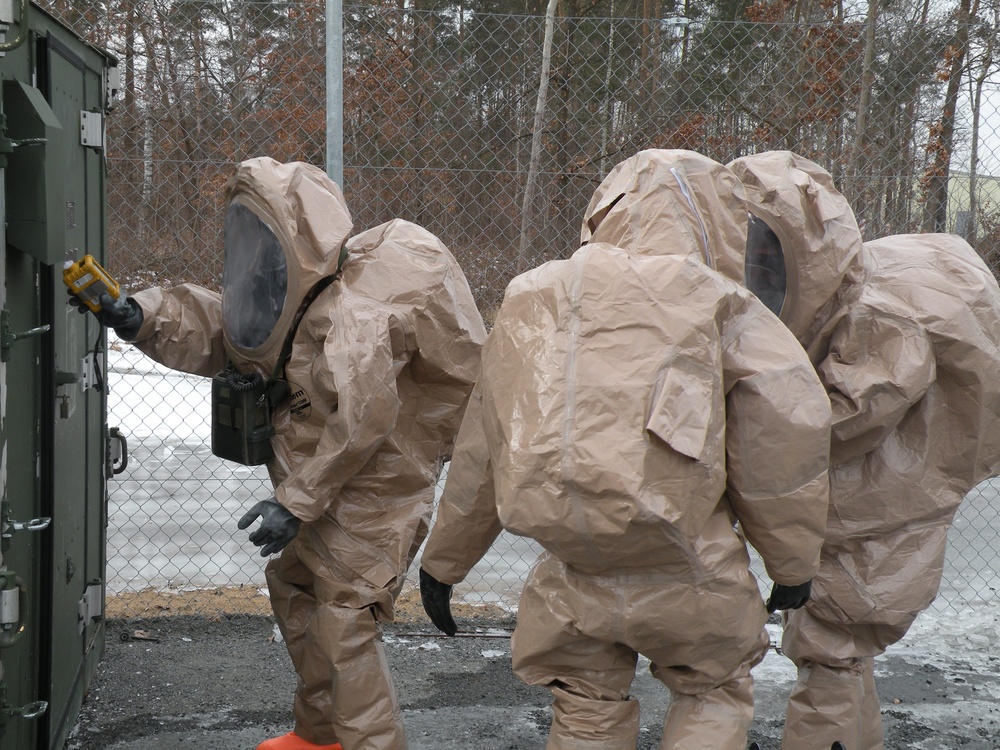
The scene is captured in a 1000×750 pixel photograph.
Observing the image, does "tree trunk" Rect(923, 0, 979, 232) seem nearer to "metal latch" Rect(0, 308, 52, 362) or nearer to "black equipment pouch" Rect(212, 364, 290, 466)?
"black equipment pouch" Rect(212, 364, 290, 466)

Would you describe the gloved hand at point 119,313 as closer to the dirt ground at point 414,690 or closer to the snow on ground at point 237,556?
the dirt ground at point 414,690

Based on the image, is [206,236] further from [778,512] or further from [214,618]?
[778,512]

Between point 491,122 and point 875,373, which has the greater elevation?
point 491,122

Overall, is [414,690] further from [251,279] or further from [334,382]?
[251,279]

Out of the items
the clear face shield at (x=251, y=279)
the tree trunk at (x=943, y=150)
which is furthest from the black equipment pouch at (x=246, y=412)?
the tree trunk at (x=943, y=150)

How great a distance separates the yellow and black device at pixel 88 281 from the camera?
287 centimetres

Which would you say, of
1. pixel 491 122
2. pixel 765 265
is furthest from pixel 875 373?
pixel 491 122

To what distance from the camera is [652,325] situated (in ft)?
6.88

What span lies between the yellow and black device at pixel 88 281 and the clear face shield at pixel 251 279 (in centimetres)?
34

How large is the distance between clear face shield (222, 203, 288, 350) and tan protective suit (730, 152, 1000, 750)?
1362 millimetres

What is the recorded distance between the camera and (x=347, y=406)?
2848 millimetres

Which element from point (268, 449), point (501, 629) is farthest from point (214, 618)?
point (268, 449)

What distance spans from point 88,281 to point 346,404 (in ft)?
2.62

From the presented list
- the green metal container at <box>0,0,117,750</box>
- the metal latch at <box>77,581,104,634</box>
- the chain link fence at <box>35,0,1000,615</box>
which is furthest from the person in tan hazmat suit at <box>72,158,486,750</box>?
the chain link fence at <box>35,0,1000,615</box>
